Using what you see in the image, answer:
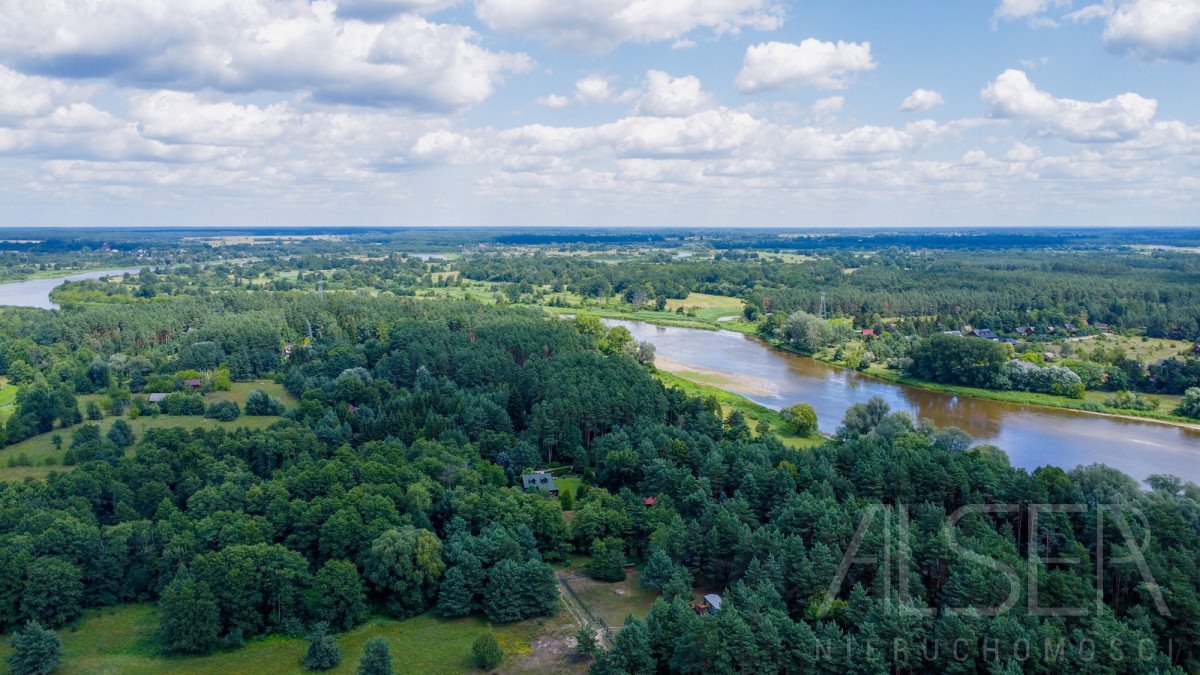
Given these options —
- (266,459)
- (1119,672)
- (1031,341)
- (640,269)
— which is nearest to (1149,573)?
(1119,672)

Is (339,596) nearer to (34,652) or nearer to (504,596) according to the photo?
(504,596)

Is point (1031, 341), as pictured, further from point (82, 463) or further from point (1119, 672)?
point (82, 463)

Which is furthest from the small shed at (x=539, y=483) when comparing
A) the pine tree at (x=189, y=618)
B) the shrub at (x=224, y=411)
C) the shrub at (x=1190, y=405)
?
the shrub at (x=1190, y=405)

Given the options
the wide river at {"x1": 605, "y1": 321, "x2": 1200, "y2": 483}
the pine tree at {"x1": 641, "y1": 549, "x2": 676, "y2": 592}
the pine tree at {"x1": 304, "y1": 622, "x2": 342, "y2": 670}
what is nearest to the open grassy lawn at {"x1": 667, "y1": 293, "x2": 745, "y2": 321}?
the wide river at {"x1": 605, "y1": 321, "x2": 1200, "y2": 483}

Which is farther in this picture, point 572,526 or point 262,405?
point 262,405

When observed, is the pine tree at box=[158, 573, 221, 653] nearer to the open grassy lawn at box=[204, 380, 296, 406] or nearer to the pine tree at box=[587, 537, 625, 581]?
the pine tree at box=[587, 537, 625, 581]

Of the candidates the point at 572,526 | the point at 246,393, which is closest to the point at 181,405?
the point at 246,393
